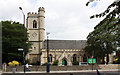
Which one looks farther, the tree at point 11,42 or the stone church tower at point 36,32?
the stone church tower at point 36,32

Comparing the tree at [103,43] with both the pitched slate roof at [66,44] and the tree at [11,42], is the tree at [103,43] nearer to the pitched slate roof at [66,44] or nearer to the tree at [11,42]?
the pitched slate roof at [66,44]

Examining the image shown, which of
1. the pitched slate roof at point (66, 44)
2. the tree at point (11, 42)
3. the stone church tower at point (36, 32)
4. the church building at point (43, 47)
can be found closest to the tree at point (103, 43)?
the church building at point (43, 47)

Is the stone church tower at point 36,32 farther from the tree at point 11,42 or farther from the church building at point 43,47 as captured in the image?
the tree at point 11,42

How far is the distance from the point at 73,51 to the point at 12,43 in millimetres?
24622

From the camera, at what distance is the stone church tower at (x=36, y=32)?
61.4 metres

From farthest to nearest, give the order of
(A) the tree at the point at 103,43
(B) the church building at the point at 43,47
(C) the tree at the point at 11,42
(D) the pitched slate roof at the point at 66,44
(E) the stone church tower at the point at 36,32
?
1. (D) the pitched slate roof at the point at 66,44
2. (E) the stone church tower at the point at 36,32
3. (B) the church building at the point at 43,47
4. (A) the tree at the point at 103,43
5. (C) the tree at the point at 11,42

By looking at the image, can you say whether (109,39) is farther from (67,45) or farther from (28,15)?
(28,15)

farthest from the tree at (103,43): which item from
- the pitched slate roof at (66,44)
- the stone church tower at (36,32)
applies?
the stone church tower at (36,32)

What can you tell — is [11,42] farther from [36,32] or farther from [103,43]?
[103,43]

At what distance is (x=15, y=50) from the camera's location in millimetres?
43781

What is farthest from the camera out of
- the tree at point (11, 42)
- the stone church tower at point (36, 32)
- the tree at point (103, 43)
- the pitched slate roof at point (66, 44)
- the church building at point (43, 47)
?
the pitched slate roof at point (66, 44)

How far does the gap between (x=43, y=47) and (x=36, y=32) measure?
6.20 m

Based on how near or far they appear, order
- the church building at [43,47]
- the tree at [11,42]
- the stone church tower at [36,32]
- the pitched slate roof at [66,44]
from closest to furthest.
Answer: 1. the tree at [11,42]
2. the church building at [43,47]
3. the stone church tower at [36,32]
4. the pitched slate roof at [66,44]

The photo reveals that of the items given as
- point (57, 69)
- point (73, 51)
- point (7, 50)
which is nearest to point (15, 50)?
point (7, 50)
